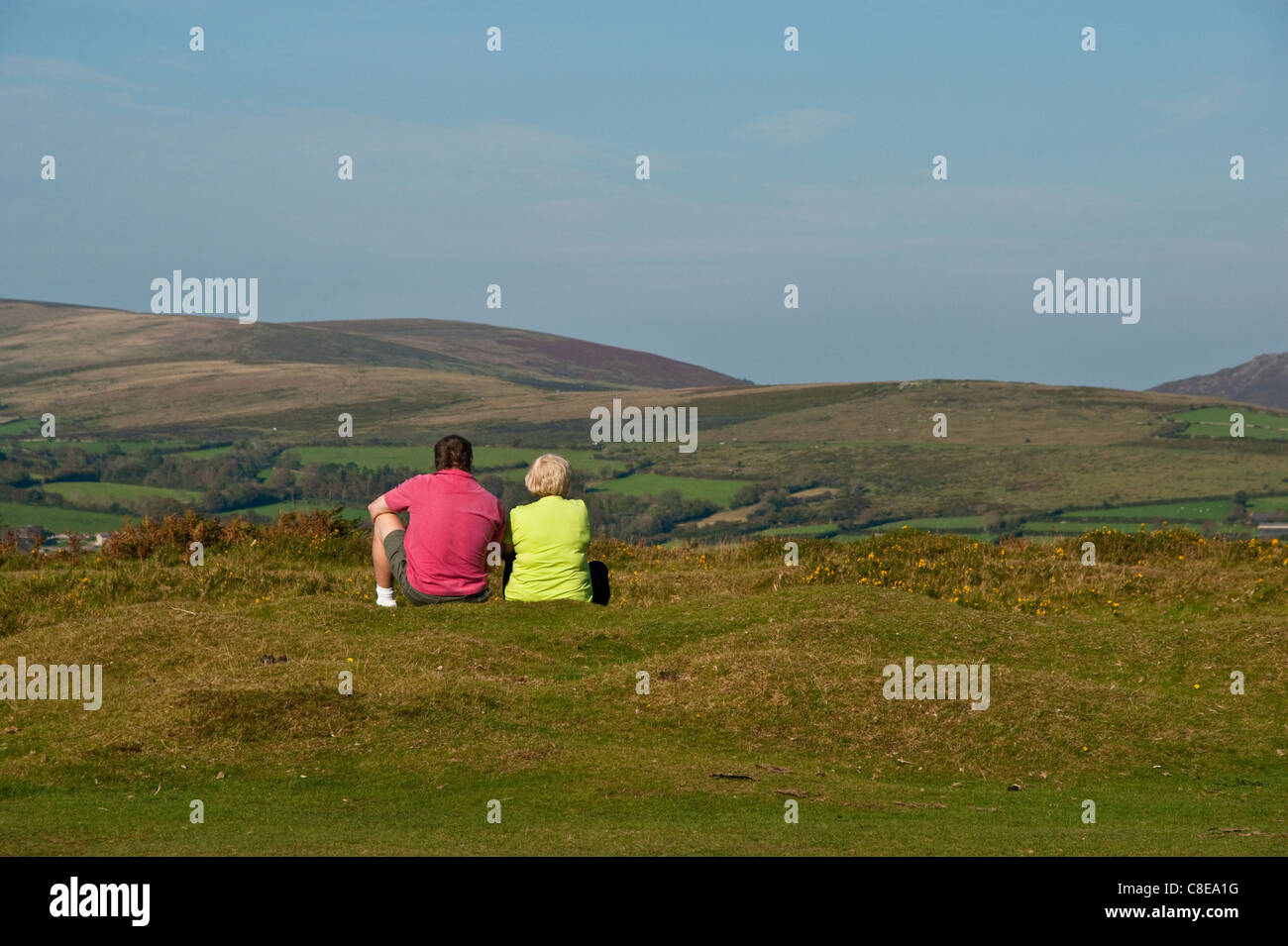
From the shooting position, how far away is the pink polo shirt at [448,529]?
1409cm

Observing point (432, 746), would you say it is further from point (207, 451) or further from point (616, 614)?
point (207, 451)

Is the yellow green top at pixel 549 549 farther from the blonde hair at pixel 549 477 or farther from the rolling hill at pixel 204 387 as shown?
the rolling hill at pixel 204 387

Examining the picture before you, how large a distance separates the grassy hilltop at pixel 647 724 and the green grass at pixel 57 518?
124 ft

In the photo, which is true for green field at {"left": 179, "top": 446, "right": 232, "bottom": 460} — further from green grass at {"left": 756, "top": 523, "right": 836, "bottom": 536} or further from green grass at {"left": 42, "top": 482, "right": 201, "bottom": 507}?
green grass at {"left": 756, "top": 523, "right": 836, "bottom": 536}

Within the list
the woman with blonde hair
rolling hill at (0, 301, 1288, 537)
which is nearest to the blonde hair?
the woman with blonde hair

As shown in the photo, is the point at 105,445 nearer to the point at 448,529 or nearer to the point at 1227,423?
the point at 1227,423

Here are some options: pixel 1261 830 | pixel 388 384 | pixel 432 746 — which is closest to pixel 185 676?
pixel 432 746

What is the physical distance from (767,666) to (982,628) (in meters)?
3.59

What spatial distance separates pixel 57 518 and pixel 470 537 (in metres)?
48.2

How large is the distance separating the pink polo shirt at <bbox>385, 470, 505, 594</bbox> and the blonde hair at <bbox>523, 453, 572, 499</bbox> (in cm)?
49

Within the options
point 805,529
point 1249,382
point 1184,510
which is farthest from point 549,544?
point 1249,382

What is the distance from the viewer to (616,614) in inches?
634

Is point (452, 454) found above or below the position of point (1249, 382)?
below

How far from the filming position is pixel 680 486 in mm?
68500
